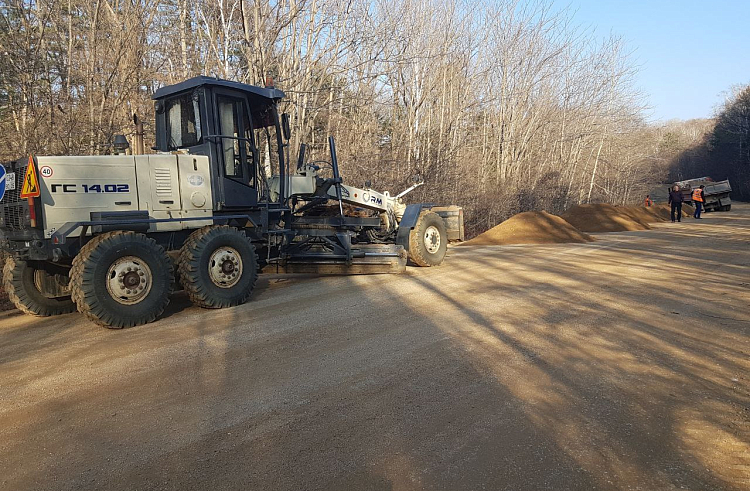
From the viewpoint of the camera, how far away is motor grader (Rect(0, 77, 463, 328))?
634 centimetres

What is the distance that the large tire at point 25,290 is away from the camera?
7094mm

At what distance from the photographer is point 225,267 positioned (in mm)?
7523

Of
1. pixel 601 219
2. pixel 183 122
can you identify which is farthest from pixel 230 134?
pixel 601 219

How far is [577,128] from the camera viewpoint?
37062 mm

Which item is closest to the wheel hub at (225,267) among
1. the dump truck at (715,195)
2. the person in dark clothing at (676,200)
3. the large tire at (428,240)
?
the large tire at (428,240)

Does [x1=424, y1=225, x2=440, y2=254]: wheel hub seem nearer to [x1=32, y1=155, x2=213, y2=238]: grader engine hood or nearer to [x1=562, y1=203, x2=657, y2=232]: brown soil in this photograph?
[x1=32, y1=155, x2=213, y2=238]: grader engine hood

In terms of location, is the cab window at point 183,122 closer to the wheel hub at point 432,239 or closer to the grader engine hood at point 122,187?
the grader engine hood at point 122,187

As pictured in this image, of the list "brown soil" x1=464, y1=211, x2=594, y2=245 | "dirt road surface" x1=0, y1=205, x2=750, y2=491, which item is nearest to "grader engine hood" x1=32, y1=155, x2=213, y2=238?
"dirt road surface" x1=0, y1=205, x2=750, y2=491

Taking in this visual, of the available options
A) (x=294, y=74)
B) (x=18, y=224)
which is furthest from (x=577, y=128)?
(x=18, y=224)

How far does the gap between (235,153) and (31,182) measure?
2803mm

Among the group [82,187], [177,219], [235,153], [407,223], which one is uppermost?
[235,153]

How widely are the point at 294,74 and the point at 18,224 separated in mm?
10971

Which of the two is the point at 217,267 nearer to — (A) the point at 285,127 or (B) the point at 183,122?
(B) the point at 183,122

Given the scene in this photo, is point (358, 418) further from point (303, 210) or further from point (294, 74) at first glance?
point (294, 74)
